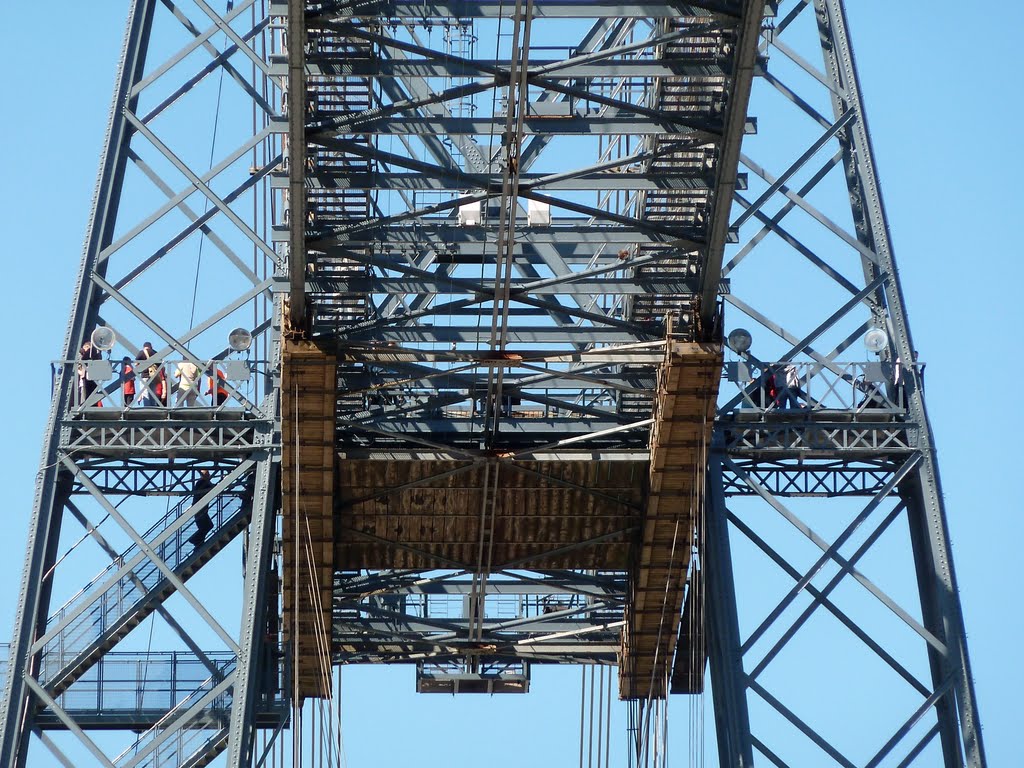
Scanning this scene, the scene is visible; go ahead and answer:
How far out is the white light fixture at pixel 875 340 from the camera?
46.5m

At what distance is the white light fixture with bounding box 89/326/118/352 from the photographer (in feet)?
150

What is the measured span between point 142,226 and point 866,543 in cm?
1641

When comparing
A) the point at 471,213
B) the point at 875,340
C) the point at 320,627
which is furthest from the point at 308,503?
the point at 875,340

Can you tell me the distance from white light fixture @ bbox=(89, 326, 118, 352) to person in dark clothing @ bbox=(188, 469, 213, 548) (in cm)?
338

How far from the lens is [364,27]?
40531 mm

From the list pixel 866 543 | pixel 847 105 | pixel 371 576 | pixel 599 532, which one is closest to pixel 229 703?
pixel 371 576

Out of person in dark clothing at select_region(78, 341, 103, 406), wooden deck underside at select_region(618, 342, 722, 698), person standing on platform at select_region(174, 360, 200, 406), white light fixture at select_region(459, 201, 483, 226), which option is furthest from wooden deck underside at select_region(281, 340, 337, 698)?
white light fixture at select_region(459, 201, 483, 226)

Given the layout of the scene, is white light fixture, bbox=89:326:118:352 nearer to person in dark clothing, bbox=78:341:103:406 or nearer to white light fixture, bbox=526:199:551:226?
person in dark clothing, bbox=78:341:103:406

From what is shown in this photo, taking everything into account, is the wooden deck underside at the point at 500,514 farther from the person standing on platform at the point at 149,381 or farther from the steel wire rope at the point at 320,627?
the person standing on platform at the point at 149,381

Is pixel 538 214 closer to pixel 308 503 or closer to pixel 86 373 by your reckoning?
pixel 308 503

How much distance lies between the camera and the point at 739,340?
4666 cm

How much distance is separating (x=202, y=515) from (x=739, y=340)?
11985 mm

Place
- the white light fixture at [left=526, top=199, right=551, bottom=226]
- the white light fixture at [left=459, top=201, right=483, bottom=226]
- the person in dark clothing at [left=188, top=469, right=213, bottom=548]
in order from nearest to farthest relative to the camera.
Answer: the person in dark clothing at [left=188, top=469, right=213, bottom=548] → the white light fixture at [left=459, top=201, right=483, bottom=226] → the white light fixture at [left=526, top=199, right=551, bottom=226]

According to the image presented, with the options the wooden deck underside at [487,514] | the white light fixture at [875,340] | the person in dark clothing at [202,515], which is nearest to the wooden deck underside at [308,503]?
the wooden deck underside at [487,514]
